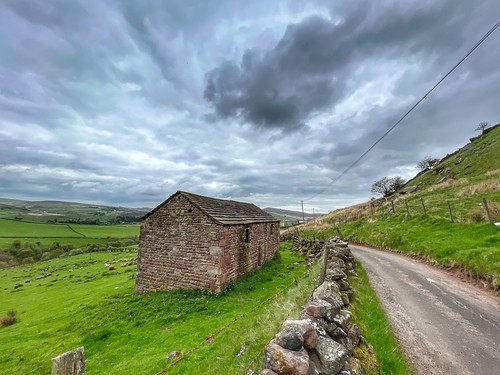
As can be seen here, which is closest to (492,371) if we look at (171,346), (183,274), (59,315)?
(171,346)

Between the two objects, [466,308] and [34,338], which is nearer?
[466,308]

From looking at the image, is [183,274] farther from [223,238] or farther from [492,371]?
[492,371]

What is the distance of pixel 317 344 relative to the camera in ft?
14.2

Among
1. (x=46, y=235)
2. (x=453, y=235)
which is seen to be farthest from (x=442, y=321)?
(x=46, y=235)

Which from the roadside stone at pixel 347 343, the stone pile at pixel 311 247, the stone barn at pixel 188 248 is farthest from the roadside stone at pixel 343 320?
the stone pile at pixel 311 247

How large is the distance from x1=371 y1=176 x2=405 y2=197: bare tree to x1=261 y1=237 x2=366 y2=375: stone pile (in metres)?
81.7

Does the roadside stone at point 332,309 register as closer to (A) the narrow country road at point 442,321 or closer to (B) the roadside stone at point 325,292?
(B) the roadside stone at point 325,292

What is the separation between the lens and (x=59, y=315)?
1833 cm

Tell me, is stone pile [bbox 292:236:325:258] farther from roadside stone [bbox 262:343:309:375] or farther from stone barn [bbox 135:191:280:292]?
roadside stone [bbox 262:343:309:375]

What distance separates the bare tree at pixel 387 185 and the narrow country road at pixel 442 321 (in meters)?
73.8

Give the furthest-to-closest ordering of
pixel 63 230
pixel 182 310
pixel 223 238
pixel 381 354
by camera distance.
Result: pixel 63 230
pixel 223 238
pixel 182 310
pixel 381 354

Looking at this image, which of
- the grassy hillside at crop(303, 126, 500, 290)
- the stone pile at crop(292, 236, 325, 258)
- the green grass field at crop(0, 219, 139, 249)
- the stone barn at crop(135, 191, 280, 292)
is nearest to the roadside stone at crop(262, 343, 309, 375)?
the grassy hillside at crop(303, 126, 500, 290)

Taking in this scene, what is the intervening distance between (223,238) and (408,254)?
13121mm

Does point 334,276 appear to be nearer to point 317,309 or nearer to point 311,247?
point 317,309
